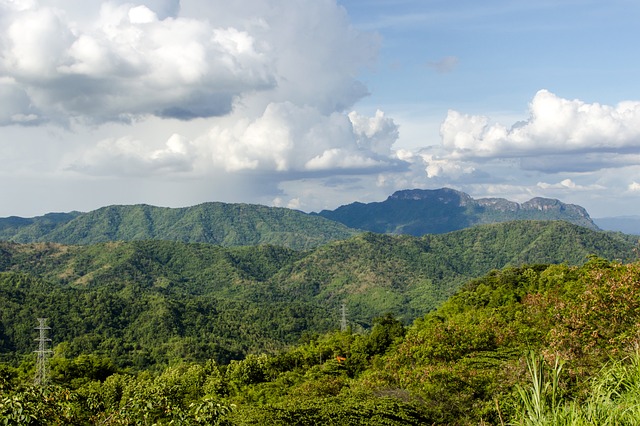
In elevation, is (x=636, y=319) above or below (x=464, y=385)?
above

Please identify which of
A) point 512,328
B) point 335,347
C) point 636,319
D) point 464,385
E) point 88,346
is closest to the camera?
point 636,319

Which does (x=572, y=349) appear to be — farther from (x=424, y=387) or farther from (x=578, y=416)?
(x=578, y=416)

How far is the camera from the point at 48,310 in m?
164

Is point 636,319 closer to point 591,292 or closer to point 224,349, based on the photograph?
point 591,292

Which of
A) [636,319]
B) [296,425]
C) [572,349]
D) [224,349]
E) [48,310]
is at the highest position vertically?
[636,319]

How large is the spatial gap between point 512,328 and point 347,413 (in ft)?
75.9

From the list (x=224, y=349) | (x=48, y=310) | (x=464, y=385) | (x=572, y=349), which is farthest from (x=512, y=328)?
(x=48, y=310)

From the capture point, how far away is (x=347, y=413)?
27109 millimetres

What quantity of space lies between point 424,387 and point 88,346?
450 ft

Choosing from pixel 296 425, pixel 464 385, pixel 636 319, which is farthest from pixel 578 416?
pixel 464 385

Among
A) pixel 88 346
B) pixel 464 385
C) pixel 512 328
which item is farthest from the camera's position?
pixel 88 346

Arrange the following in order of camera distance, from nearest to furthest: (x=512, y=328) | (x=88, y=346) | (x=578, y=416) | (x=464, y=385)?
(x=578, y=416) < (x=464, y=385) < (x=512, y=328) < (x=88, y=346)

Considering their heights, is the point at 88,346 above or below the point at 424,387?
below

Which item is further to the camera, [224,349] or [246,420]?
[224,349]
